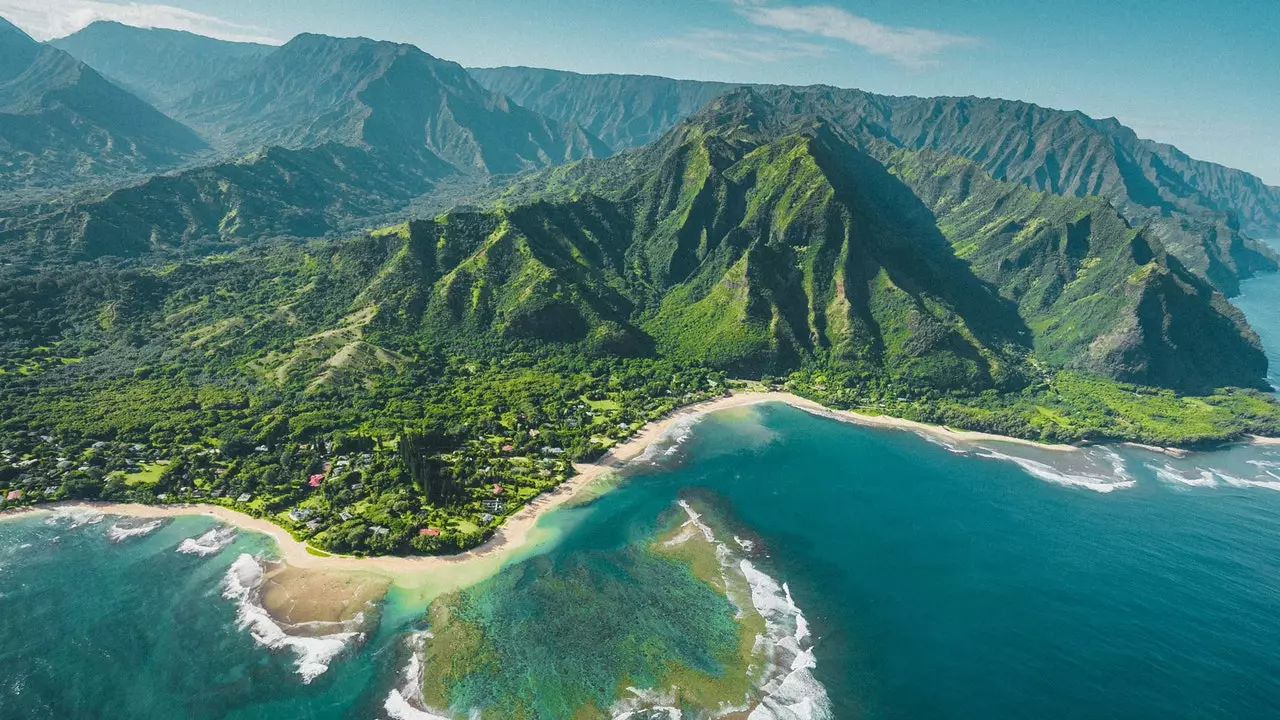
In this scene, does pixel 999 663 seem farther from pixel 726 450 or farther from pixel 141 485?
pixel 141 485

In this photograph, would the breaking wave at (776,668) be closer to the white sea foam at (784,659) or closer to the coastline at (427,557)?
the white sea foam at (784,659)

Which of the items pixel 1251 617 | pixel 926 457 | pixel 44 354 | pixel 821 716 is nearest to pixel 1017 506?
pixel 926 457

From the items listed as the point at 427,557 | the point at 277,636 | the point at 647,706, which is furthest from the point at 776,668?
the point at 277,636

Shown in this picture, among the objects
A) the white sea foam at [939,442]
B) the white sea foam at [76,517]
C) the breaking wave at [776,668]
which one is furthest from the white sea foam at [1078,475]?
the white sea foam at [76,517]

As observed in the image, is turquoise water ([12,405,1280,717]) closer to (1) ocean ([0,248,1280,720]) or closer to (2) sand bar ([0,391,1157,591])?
(1) ocean ([0,248,1280,720])

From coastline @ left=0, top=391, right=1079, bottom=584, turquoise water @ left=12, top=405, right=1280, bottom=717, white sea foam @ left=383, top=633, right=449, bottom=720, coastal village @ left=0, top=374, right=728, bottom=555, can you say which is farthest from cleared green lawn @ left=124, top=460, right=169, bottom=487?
white sea foam @ left=383, top=633, right=449, bottom=720

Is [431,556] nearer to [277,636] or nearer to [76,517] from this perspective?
[277,636]
